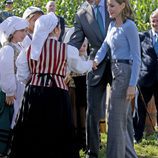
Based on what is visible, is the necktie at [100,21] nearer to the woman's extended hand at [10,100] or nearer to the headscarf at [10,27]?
the headscarf at [10,27]

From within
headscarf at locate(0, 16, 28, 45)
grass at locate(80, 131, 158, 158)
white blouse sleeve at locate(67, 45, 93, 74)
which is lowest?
grass at locate(80, 131, 158, 158)

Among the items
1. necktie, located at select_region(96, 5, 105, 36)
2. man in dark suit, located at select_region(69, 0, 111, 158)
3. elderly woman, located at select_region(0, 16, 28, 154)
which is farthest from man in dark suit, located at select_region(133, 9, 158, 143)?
elderly woman, located at select_region(0, 16, 28, 154)

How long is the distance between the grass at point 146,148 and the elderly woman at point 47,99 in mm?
1532

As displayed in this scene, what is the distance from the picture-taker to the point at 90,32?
17.7ft

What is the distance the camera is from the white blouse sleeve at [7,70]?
5.22m

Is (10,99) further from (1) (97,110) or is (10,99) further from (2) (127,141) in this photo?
(2) (127,141)

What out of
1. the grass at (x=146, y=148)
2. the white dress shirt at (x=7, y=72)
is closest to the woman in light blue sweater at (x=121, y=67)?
the white dress shirt at (x=7, y=72)

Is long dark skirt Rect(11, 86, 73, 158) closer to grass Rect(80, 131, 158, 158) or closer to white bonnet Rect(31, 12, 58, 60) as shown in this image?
white bonnet Rect(31, 12, 58, 60)

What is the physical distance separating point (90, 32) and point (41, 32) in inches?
37.4

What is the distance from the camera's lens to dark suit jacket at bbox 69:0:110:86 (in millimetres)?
5316

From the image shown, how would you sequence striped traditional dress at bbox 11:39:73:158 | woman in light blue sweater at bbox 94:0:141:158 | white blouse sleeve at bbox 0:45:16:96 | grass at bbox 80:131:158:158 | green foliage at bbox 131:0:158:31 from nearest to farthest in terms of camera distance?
striped traditional dress at bbox 11:39:73:158 → woman in light blue sweater at bbox 94:0:141:158 → white blouse sleeve at bbox 0:45:16:96 → grass at bbox 80:131:158:158 → green foliage at bbox 131:0:158:31

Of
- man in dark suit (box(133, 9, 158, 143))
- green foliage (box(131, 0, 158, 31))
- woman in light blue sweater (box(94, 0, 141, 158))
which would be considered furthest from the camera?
green foliage (box(131, 0, 158, 31))

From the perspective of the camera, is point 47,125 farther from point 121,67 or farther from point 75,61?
point 121,67

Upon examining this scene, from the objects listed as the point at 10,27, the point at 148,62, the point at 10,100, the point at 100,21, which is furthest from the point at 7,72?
the point at 148,62
